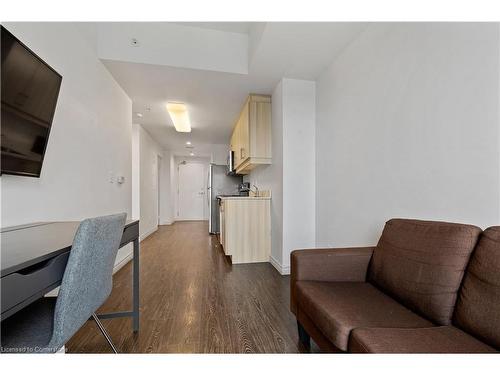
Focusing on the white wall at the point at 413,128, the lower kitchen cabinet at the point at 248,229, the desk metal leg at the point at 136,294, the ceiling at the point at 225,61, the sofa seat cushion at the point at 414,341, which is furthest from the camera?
the lower kitchen cabinet at the point at 248,229

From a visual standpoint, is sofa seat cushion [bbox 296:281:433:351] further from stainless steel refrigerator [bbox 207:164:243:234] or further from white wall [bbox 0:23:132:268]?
stainless steel refrigerator [bbox 207:164:243:234]

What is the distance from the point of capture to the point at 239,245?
323cm

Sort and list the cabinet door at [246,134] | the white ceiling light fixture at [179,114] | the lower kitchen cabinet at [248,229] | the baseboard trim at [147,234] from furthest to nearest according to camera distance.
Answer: the baseboard trim at [147,234] → the white ceiling light fixture at [179,114] → the cabinet door at [246,134] → the lower kitchen cabinet at [248,229]

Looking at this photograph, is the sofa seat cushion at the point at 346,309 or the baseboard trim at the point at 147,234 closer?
the sofa seat cushion at the point at 346,309

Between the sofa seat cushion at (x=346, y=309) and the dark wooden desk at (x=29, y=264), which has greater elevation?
the dark wooden desk at (x=29, y=264)

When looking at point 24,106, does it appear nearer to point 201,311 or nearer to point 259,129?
point 201,311

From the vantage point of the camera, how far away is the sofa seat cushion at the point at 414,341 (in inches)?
30.5

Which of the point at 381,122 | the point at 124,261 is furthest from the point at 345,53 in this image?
the point at 124,261

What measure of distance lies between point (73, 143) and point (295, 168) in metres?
2.23

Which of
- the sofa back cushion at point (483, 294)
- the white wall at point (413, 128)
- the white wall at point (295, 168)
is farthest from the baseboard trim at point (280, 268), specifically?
the sofa back cushion at point (483, 294)

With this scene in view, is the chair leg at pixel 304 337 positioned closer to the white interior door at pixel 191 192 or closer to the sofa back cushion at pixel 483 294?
the sofa back cushion at pixel 483 294

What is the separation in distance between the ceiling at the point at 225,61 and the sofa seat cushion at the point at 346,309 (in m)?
2.04

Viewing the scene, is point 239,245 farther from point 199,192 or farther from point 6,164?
point 199,192

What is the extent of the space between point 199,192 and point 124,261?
17.3 feet
